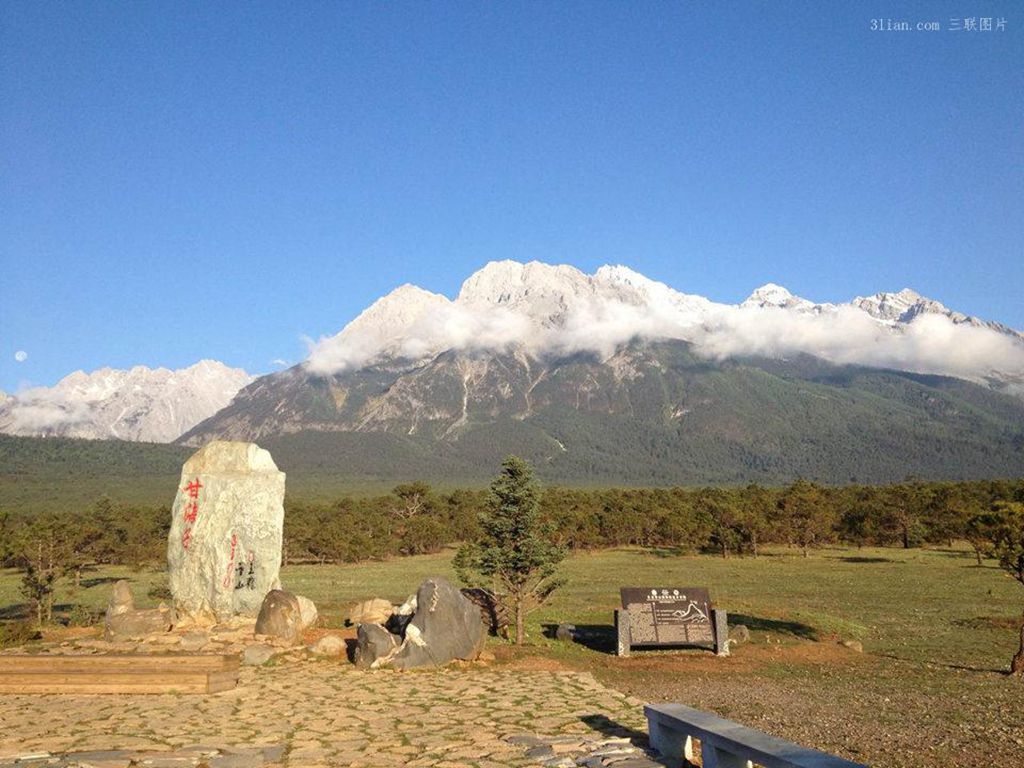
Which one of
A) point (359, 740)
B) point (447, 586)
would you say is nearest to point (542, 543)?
point (447, 586)

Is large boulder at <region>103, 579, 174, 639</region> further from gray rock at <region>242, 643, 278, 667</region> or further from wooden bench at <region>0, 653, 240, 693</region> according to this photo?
wooden bench at <region>0, 653, 240, 693</region>

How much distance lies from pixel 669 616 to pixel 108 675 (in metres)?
13.3

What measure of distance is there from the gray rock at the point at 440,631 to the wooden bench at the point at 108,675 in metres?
4.11

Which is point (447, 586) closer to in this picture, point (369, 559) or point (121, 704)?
point (121, 704)

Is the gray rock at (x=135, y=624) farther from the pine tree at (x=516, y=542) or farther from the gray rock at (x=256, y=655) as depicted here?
the pine tree at (x=516, y=542)

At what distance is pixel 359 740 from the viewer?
10.1m

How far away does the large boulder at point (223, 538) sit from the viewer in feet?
64.7

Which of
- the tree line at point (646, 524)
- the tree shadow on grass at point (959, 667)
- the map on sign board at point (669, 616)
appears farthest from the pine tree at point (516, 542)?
the tree line at point (646, 524)

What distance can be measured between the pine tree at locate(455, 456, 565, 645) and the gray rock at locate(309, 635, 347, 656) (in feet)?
16.5

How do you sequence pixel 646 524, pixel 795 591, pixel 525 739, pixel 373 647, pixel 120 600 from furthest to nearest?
pixel 646 524 < pixel 795 591 < pixel 120 600 < pixel 373 647 < pixel 525 739

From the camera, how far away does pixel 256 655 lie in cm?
1639

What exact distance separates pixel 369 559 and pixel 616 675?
178ft

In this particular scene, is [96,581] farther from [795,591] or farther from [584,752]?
[584,752]

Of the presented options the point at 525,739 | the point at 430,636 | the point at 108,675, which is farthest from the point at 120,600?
the point at 525,739
